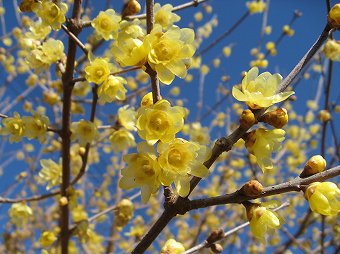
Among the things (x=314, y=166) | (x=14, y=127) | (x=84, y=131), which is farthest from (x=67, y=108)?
(x=314, y=166)

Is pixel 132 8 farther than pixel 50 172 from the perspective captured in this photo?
No

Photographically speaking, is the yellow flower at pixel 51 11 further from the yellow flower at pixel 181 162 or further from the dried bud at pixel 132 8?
the yellow flower at pixel 181 162

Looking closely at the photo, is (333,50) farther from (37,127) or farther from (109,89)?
(37,127)

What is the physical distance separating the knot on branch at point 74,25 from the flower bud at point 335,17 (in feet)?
4.62

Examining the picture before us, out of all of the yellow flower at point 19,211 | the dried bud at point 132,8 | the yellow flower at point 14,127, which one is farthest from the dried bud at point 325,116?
the yellow flower at point 19,211

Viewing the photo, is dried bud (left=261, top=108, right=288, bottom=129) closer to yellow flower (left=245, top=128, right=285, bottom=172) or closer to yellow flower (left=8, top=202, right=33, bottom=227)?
yellow flower (left=245, top=128, right=285, bottom=172)

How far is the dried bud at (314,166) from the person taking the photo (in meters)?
1.33

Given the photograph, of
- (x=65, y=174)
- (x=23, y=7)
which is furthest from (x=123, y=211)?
(x=23, y=7)

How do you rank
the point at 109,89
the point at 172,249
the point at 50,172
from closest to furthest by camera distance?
1. the point at 172,249
2. the point at 109,89
3. the point at 50,172

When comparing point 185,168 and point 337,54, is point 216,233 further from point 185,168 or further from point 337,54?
point 337,54

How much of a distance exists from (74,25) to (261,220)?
157 cm

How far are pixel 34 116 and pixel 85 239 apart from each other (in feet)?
3.42

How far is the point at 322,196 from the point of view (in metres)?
1.27

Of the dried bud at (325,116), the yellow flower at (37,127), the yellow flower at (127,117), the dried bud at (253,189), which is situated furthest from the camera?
the dried bud at (325,116)
